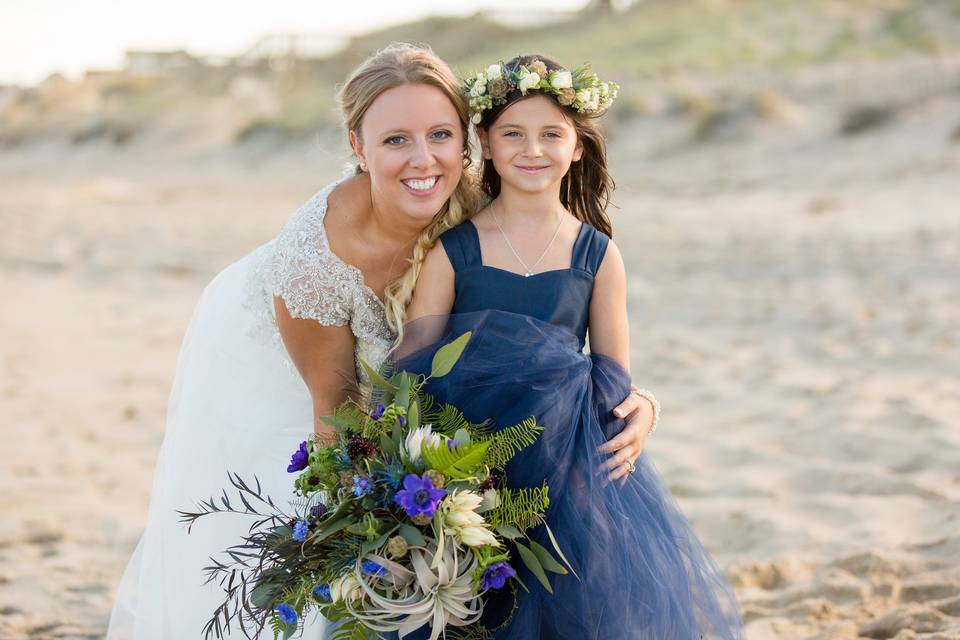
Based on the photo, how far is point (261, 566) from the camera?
104 inches

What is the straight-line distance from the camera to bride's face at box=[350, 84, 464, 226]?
3139 mm

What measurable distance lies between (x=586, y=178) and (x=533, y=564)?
141cm

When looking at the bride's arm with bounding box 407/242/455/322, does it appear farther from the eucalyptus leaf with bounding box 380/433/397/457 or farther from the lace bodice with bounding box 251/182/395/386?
the eucalyptus leaf with bounding box 380/433/397/457

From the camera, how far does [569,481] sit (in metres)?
2.81

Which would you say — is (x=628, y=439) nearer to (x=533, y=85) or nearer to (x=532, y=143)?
(x=532, y=143)

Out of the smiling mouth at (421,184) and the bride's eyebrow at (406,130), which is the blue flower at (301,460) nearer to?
the smiling mouth at (421,184)

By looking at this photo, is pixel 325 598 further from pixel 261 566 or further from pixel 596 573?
pixel 596 573

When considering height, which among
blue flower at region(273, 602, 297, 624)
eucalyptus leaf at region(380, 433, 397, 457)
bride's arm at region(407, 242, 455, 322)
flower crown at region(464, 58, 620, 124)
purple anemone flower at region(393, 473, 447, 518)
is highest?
flower crown at region(464, 58, 620, 124)

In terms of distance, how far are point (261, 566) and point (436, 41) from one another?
41823 millimetres

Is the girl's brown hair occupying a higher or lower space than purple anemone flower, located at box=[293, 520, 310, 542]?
higher

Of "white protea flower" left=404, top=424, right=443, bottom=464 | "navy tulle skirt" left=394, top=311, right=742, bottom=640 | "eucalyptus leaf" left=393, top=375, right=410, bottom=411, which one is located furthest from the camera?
"navy tulle skirt" left=394, top=311, right=742, bottom=640

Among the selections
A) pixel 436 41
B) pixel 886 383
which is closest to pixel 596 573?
pixel 886 383

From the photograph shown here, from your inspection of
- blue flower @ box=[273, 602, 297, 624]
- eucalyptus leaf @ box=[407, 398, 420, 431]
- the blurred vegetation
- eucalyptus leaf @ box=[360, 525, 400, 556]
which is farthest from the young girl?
the blurred vegetation

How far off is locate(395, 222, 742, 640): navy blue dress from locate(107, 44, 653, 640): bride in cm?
13
